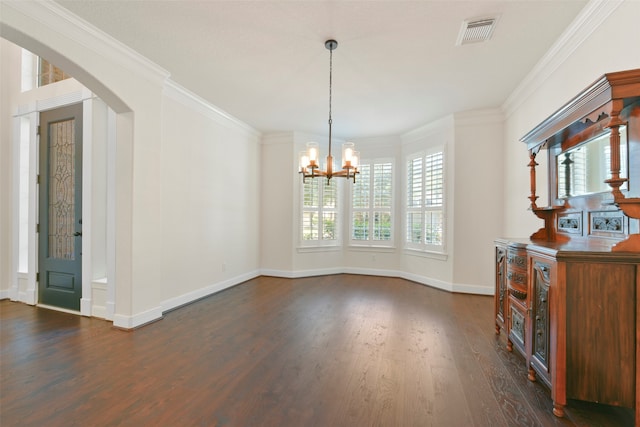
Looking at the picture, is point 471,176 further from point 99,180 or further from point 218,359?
point 99,180

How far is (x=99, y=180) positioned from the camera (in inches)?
145

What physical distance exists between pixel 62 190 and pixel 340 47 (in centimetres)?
409

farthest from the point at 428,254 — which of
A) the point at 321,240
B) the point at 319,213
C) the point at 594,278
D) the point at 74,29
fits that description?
the point at 74,29

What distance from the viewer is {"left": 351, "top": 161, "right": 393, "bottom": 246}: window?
6.15 metres

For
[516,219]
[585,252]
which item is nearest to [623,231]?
[585,252]

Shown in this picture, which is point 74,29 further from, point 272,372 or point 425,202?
point 425,202

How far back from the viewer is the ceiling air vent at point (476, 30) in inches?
99.2

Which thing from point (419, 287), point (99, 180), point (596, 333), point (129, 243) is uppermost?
point (99, 180)

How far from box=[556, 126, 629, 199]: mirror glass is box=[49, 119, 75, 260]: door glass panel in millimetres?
5663

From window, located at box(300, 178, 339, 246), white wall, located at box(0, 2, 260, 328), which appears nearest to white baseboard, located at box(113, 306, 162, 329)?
white wall, located at box(0, 2, 260, 328)

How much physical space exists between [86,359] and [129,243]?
1.18m

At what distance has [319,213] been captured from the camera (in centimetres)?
619

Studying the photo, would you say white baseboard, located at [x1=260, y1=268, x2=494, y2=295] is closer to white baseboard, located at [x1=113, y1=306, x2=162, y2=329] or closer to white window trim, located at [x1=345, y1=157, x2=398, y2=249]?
white window trim, located at [x1=345, y1=157, x2=398, y2=249]

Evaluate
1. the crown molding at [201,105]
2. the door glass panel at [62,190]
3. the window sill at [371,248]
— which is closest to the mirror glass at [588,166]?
the window sill at [371,248]
